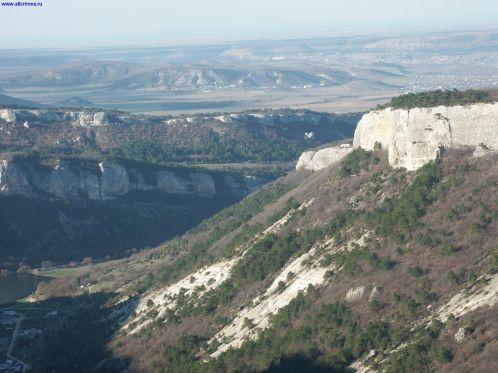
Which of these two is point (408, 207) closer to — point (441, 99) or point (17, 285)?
point (441, 99)

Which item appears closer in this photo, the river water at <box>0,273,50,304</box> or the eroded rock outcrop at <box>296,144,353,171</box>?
the river water at <box>0,273,50,304</box>

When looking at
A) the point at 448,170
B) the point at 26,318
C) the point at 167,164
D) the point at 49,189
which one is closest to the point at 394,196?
the point at 448,170

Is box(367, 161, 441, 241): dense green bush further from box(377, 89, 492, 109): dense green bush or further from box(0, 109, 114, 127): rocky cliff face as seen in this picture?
box(0, 109, 114, 127): rocky cliff face

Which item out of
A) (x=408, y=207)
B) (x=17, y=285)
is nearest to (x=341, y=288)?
(x=408, y=207)

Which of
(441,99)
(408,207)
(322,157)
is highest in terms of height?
(441,99)

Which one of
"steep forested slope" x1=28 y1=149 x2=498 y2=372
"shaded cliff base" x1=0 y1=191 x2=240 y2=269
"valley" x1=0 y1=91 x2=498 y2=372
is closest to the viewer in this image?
"steep forested slope" x1=28 y1=149 x2=498 y2=372

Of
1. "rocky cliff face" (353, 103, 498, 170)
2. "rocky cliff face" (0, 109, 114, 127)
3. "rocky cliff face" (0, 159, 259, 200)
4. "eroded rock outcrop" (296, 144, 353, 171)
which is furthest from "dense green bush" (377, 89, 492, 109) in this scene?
"rocky cliff face" (0, 109, 114, 127)
